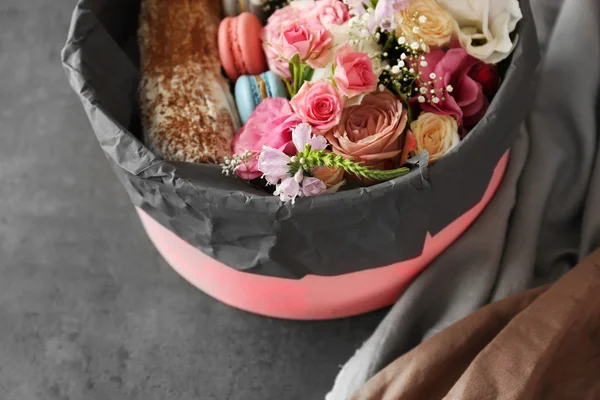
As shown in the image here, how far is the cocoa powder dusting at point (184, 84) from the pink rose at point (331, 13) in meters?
0.20

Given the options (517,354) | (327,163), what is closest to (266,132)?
(327,163)

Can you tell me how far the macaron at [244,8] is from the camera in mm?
1149

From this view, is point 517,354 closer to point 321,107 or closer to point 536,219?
point 536,219

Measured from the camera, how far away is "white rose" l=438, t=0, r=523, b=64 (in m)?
0.95

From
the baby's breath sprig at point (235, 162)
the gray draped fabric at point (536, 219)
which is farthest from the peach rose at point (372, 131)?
the gray draped fabric at point (536, 219)

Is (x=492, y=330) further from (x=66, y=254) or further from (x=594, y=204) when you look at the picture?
(x=66, y=254)

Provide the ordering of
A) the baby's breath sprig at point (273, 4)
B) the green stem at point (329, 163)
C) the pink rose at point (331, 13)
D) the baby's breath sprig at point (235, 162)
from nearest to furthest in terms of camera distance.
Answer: the green stem at point (329, 163)
the baby's breath sprig at point (235, 162)
the pink rose at point (331, 13)
the baby's breath sprig at point (273, 4)

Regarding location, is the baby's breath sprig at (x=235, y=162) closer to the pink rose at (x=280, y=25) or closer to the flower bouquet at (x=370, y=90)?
the flower bouquet at (x=370, y=90)

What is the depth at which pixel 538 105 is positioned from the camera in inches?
45.9

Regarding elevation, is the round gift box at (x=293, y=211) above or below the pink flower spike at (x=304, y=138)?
below

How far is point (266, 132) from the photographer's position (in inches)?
36.3

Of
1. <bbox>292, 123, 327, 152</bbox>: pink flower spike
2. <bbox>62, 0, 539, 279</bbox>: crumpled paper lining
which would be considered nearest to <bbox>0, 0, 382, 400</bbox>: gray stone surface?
<bbox>62, 0, 539, 279</bbox>: crumpled paper lining

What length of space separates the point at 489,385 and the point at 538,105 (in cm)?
55

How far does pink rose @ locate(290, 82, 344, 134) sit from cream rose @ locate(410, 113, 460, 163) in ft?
0.38
